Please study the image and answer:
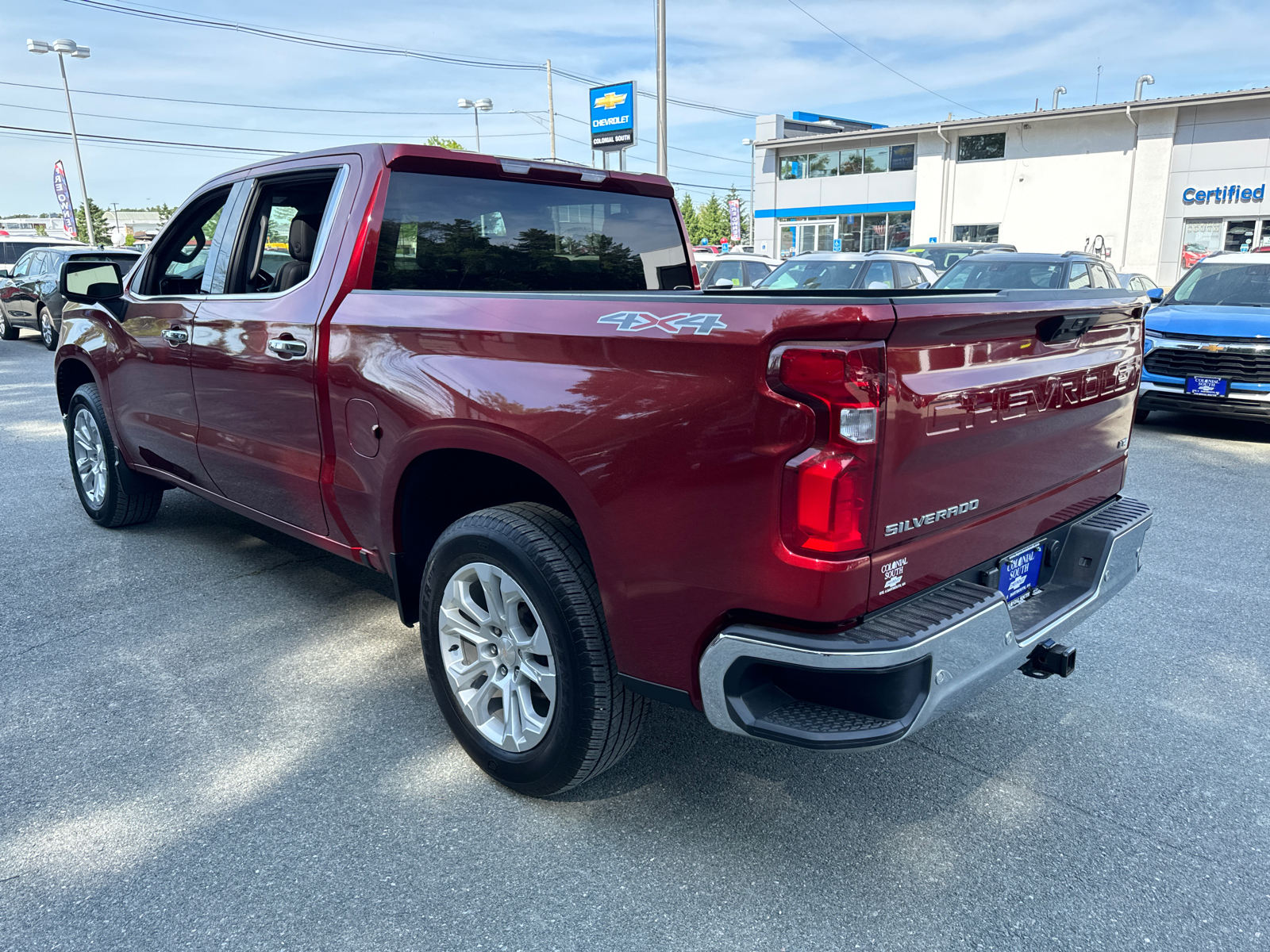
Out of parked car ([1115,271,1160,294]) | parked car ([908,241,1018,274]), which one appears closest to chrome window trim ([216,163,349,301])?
parked car ([1115,271,1160,294])

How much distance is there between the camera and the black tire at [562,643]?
8.01 ft

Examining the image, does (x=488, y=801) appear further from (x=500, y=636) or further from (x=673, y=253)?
(x=673, y=253)

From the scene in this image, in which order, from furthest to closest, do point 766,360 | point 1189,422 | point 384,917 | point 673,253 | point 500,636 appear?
1. point 1189,422
2. point 673,253
3. point 500,636
4. point 384,917
5. point 766,360

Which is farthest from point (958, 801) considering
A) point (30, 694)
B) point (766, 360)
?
point (30, 694)

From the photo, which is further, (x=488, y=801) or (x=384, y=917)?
(x=488, y=801)

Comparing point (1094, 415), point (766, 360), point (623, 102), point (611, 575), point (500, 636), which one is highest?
point (623, 102)

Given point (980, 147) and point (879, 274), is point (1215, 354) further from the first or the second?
point (980, 147)

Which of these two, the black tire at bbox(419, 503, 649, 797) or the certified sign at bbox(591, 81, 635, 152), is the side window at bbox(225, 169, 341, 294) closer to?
the black tire at bbox(419, 503, 649, 797)

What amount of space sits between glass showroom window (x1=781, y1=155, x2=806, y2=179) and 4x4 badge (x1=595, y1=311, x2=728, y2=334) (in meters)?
40.1

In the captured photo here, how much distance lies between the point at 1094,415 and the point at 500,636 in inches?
78.1

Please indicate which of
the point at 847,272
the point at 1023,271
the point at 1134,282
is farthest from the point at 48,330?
the point at 1134,282

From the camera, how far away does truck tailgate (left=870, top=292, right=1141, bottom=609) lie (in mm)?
2027

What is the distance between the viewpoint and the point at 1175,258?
30.2 meters

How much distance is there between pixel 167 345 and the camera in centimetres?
419
